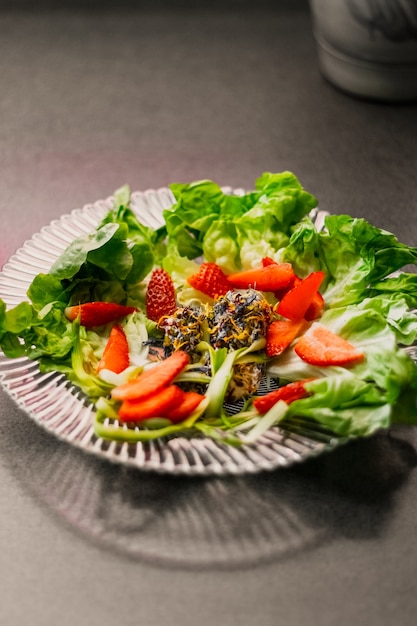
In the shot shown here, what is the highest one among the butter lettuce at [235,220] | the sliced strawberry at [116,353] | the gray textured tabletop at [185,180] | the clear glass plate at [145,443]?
the butter lettuce at [235,220]

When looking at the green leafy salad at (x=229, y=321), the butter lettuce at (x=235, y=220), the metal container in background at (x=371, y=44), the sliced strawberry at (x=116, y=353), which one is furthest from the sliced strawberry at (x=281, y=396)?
the metal container in background at (x=371, y=44)

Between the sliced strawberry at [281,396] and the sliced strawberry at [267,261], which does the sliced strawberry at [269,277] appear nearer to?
the sliced strawberry at [267,261]

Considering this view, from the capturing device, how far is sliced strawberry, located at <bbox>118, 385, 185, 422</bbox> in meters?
1.42

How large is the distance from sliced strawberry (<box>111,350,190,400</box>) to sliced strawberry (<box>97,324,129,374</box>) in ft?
0.25

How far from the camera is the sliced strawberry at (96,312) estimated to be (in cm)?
162

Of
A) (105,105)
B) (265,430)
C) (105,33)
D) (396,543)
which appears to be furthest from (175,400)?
(105,33)

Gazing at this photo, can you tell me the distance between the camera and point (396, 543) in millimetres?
1379

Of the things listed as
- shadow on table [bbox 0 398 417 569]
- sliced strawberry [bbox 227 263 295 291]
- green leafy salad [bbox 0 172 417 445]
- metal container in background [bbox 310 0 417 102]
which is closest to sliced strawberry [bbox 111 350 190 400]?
green leafy salad [bbox 0 172 417 445]

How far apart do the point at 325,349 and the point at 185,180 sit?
93 cm

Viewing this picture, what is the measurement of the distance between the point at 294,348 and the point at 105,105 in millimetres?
1300

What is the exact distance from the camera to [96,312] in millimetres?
1642

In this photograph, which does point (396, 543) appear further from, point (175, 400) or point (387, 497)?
point (175, 400)

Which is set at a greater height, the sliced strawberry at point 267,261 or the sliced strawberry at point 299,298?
the sliced strawberry at point 299,298

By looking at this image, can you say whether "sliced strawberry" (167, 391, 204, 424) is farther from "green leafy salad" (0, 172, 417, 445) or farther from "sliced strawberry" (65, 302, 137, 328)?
"sliced strawberry" (65, 302, 137, 328)
